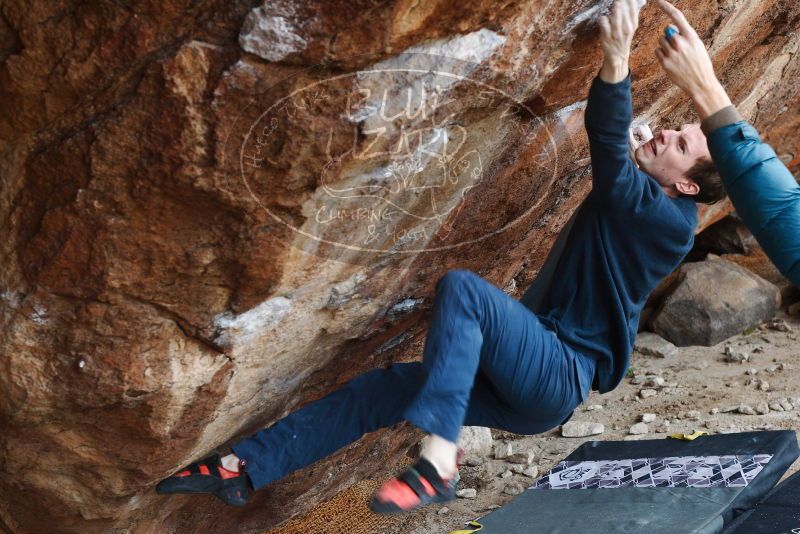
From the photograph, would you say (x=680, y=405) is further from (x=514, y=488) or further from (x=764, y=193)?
(x=764, y=193)

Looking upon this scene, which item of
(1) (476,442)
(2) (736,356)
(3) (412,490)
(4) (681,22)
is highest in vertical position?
(4) (681,22)

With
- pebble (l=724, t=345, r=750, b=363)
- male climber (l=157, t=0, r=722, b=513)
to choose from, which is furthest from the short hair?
pebble (l=724, t=345, r=750, b=363)

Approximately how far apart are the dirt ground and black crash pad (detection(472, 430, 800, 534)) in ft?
1.91

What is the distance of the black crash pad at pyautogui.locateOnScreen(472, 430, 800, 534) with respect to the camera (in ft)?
11.4

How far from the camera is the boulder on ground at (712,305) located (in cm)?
627

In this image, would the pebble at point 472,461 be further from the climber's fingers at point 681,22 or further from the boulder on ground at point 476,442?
the climber's fingers at point 681,22

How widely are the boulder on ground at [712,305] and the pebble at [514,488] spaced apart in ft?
7.56

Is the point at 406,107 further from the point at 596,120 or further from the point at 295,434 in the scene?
the point at 295,434

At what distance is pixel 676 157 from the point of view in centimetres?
288

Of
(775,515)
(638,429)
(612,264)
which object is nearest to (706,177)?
(612,264)

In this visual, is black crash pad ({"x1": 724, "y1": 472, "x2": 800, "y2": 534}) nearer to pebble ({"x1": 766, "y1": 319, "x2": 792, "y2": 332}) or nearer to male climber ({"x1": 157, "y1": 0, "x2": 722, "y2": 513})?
male climber ({"x1": 157, "y1": 0, "x2": 722, "y2": 513})

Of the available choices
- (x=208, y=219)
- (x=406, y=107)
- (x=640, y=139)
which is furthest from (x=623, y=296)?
(x=208, y=219)

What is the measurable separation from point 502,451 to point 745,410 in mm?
1475

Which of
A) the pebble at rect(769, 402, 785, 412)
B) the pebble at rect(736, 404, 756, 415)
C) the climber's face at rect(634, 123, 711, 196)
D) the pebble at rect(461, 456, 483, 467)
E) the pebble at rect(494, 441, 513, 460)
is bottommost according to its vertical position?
the pebble at rect(769, 402, 785, 412)
